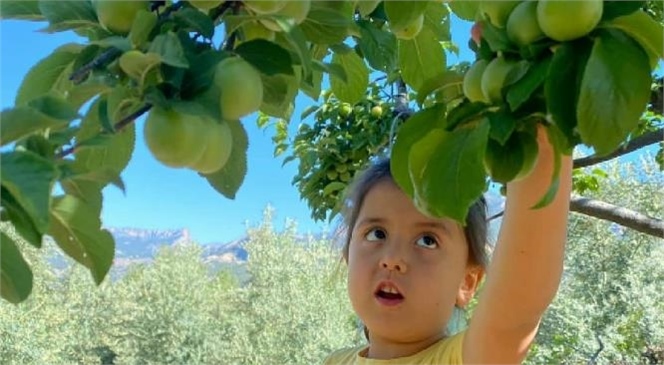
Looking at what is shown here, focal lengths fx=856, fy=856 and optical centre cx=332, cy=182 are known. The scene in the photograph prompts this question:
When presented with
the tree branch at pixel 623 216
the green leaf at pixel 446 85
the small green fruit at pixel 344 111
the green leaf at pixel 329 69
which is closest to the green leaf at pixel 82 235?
the green leaf at pixel 329 69

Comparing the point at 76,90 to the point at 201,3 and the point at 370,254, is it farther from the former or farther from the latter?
the point at 370,254

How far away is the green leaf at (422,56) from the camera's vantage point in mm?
1089

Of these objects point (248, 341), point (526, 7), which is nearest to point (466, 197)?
point (526, 7)

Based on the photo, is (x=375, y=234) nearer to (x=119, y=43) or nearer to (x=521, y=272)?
(x=521, y=272)

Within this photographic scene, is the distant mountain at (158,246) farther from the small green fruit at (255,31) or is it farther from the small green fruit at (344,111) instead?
the small green fruit at (255,31)

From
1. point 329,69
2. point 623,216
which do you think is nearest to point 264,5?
point 329,69

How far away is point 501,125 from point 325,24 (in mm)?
205

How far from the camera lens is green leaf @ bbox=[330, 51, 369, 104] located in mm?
1087

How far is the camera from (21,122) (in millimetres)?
546

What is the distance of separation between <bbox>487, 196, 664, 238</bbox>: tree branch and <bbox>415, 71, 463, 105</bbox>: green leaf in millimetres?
1993

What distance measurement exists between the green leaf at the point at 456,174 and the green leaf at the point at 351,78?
0.39m

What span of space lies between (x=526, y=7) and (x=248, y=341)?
47.9 ft

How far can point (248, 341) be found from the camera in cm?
1486

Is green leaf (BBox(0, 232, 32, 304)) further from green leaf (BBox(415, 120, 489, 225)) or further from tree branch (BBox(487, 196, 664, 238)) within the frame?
tree branch (BBox(487, 196, 664, 238))
